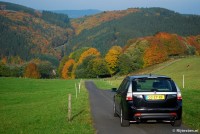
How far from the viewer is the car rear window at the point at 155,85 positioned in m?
13.4

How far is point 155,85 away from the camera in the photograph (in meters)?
14.0

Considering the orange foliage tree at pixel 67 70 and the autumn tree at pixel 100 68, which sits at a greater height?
the autumn tree at pixel 100 68

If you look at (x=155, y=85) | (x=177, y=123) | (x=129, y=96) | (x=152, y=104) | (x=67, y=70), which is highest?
(x=155, y=85)

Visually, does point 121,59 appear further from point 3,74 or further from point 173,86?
point 173,86

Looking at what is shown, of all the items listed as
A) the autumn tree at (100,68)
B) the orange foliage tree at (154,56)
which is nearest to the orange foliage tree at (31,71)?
the autumn tree at (100,68)

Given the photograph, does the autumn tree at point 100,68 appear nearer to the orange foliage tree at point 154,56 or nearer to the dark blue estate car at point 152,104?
the orange foliage tree at point 154,56

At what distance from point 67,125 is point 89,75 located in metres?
129

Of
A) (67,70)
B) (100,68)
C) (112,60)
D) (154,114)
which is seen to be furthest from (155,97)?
(67,70)

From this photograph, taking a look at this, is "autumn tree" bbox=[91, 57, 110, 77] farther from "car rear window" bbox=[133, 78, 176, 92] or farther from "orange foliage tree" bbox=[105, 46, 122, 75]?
"car rear window" bbox=[133, 78, 176, 92]

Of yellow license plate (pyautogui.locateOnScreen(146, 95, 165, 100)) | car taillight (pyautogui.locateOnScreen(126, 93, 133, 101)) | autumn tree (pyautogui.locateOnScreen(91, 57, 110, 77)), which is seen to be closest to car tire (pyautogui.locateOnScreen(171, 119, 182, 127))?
yellow license plate (pyautogui.locateOnScreen(146, 95, 165, 100))

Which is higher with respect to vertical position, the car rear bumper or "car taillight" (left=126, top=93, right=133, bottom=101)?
"car taillight" (left=126, top=93, right=133, bottom=101)

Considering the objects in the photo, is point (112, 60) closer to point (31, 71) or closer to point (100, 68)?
point (100, 68)

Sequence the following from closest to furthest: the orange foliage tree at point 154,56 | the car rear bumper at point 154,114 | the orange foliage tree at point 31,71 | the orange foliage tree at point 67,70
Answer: the car rear bumper at point 154,114
the orange foliage tree at point 154,56
the orange foliage tree at point 31,71
the orange foliage tree at point 67,70

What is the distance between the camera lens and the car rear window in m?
13.4
